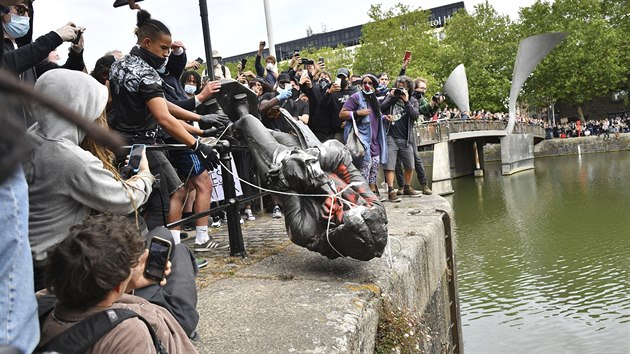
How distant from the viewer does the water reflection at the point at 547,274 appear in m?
6.96

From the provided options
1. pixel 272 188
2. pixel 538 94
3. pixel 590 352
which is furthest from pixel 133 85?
pixel 538 94

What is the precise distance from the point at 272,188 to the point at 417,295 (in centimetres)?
133

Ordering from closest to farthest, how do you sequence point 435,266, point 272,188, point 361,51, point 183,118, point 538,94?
point 272,188 < point 183,118 < point 435,266 < point 361,51 < point 538,94

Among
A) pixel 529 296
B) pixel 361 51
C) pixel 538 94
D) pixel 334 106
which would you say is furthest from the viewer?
pixel 538 94

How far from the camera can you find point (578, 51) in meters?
37.8

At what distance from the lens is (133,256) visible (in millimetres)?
1617

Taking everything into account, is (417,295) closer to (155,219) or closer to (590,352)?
(155,219)

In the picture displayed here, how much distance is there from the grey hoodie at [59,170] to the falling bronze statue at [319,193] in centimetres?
150

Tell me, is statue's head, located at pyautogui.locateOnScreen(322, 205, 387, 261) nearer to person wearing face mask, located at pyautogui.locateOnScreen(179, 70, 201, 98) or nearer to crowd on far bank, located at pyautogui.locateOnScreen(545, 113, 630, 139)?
person wearing face mask, located at pyautogui.locateOnScreen(179, 70, 201, 98)

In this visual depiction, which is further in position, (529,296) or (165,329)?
(529,296)

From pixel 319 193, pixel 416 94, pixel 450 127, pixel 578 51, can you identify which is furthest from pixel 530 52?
pixel 319 193

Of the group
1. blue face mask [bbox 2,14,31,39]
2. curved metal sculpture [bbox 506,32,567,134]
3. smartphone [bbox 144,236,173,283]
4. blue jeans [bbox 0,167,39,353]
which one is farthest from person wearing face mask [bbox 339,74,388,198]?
curved metal sculpture [bbox 506,32,567,134]

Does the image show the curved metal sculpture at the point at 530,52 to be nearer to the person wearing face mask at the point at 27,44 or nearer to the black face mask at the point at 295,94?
the black face mask at the point at 295,94

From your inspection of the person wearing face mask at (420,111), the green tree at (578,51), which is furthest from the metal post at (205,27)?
the green tree at (578,51)
